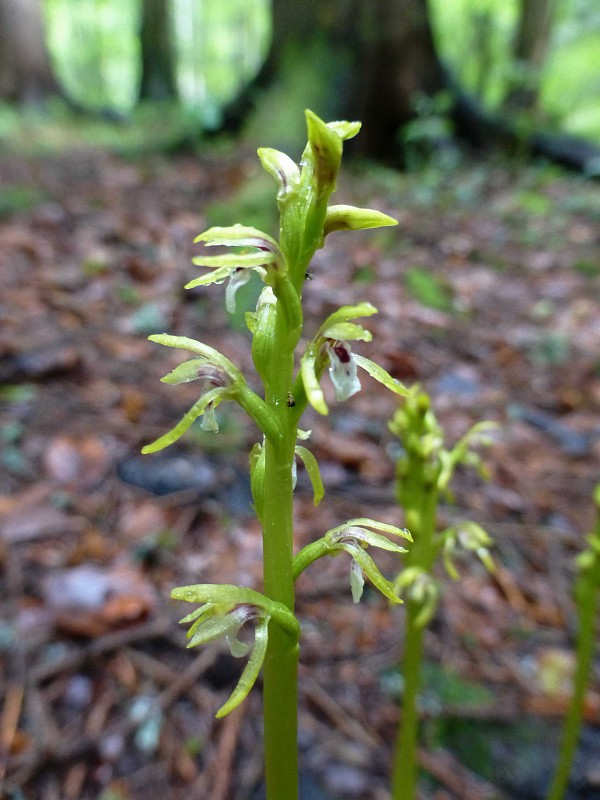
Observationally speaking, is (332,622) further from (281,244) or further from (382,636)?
(281,244)

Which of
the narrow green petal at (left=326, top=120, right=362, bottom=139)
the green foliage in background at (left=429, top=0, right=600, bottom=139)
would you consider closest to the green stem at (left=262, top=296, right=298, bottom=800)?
the narrow green petal at (left=326, top=120, right=362, bottom=139)

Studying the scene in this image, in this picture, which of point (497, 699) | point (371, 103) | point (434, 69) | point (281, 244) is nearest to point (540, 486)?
point (497, 699)

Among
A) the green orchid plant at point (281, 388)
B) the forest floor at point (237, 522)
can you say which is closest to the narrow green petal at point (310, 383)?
the green orchid plant at point (281, 388)

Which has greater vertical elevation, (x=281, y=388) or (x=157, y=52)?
(x=281, y=388)

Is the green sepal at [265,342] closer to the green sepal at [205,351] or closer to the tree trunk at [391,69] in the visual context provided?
the green sepal at [205,351]

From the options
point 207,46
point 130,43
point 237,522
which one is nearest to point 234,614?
point 237,522

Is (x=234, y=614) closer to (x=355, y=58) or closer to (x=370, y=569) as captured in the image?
(x=370, y=569)
